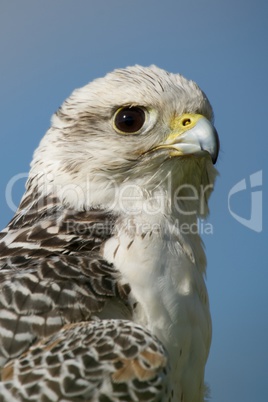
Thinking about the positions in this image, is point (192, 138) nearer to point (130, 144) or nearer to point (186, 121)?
point (186, 121)

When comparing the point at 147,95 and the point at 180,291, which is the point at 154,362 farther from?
the point at 147,95

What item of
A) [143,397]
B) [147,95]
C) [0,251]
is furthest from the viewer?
[147,95]

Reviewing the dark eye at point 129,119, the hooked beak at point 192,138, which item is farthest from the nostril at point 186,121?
the dark eye at point 129,119

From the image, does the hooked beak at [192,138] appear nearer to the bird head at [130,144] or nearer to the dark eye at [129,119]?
the bird head at [130,144]

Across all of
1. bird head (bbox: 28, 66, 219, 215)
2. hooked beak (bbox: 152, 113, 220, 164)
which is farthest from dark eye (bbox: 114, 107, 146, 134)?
hooked beak (bbox: 152, 113, 220, 164)

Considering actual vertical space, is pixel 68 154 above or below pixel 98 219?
above

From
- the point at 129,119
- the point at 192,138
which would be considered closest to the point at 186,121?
the point at 192,138

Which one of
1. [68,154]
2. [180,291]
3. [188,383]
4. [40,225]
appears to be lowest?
[188,383]

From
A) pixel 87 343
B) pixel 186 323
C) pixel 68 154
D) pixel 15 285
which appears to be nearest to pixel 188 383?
pixel 186 323
